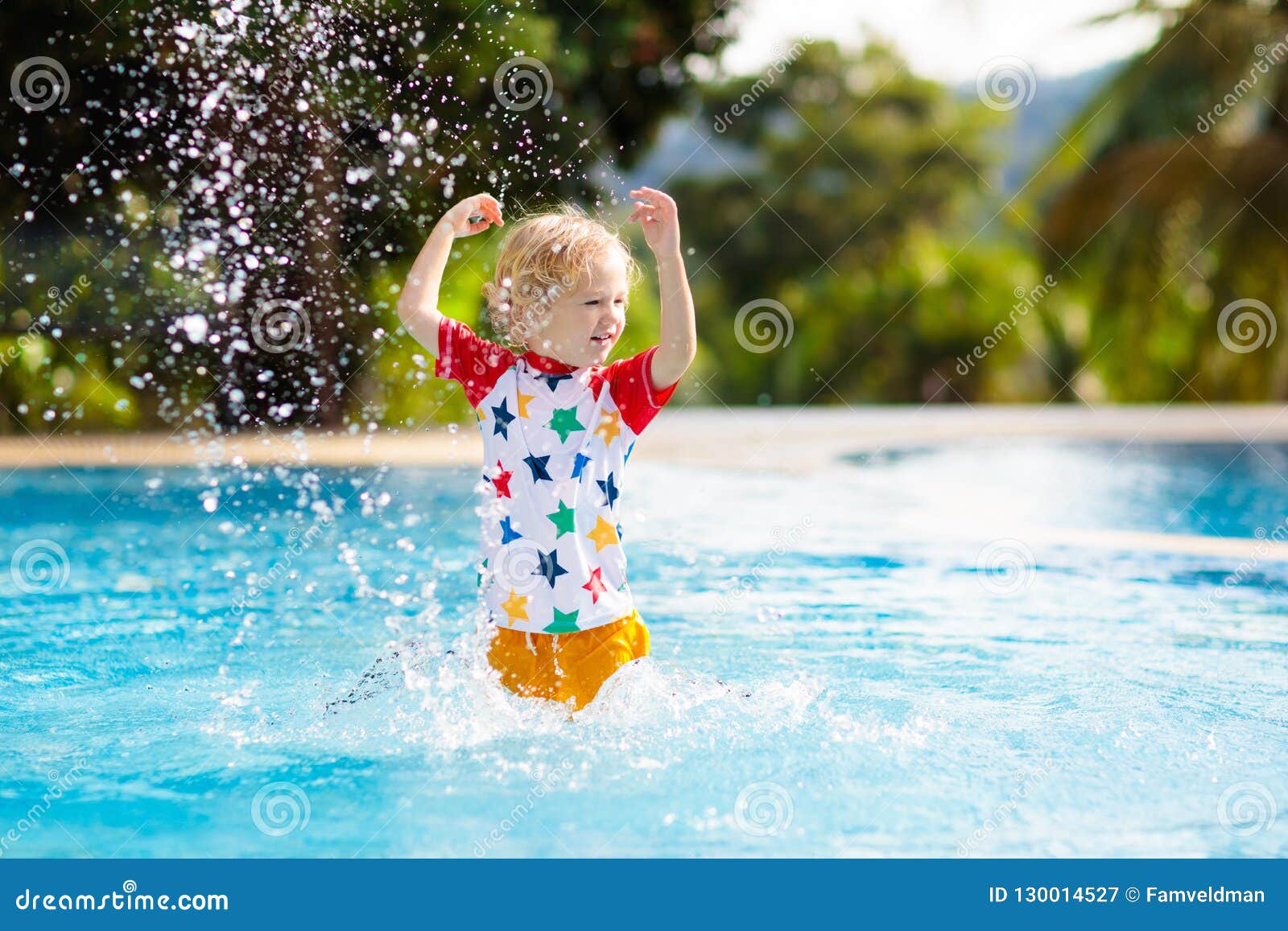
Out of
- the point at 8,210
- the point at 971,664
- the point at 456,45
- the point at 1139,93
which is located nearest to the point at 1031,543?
the point at 971,664

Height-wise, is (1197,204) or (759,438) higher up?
(1197,204)

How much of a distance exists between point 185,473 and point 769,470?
4.06 m

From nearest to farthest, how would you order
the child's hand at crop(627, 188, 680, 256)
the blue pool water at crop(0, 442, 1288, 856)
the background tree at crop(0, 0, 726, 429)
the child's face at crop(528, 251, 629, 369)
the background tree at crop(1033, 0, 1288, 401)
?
the blue pool water at crop(0, 442, 1288, 856) < the child's hand at crop(627, 188, 680, 256) < the child's face at crop(528, 251, 629, 369) < the background tree at crop(0, 0, 726, 429) < the background tree at crop(1033, 0, 1288, 401)

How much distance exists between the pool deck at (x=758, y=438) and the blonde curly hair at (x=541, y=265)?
5.59m

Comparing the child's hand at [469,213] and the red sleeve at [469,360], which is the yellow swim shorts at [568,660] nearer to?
the red sleeve at [469,360]

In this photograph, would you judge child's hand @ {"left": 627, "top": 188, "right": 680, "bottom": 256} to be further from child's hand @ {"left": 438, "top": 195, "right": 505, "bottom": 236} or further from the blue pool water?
the blue pool water

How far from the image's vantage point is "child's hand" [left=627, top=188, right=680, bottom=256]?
9.71 feet

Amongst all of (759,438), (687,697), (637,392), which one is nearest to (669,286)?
(637,392)

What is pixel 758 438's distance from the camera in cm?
1146

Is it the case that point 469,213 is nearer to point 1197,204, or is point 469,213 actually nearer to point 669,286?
point 669,286

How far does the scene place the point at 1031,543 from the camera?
6.80m

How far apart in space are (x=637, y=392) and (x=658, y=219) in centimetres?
Answer: 41

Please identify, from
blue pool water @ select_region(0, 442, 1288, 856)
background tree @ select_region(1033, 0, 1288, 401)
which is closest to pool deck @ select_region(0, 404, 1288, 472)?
blue pool water @ select_region(0, 442, 1288, 856)

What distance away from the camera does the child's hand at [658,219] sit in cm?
296
